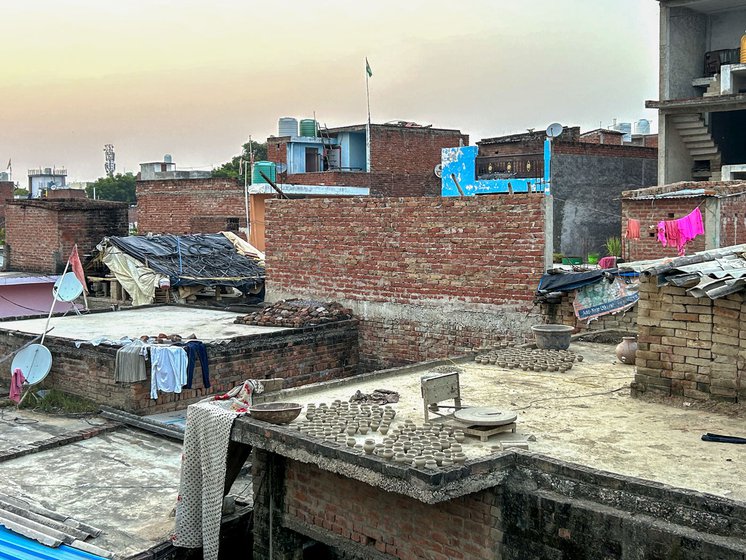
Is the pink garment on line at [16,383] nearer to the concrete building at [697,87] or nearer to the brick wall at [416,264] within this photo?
the brick wall at [416,264]

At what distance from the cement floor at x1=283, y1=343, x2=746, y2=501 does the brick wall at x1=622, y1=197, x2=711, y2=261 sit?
21.4 feet

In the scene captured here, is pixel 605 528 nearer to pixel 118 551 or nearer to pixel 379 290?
pixel 118 551

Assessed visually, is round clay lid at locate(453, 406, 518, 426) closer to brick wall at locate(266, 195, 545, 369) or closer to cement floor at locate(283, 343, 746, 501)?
cement floor at locate(283, 343, 746, 501)

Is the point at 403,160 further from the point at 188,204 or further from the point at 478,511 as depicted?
the point at 478,511

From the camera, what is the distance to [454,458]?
233 inches

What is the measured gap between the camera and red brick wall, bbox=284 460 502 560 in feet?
20.0

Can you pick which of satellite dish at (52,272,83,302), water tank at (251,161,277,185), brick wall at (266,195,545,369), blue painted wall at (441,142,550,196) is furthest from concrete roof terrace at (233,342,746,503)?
water tank at (251,161,277,185)

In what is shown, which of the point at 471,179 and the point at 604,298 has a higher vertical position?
the point at 471,179

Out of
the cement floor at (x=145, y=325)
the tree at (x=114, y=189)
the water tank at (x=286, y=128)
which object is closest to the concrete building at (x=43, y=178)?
the tree at (x=114, y=189)

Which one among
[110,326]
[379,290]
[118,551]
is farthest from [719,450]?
[110,326]

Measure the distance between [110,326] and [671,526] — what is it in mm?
11486

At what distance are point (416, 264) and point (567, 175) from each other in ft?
48.9

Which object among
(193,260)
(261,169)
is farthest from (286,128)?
(193,260)

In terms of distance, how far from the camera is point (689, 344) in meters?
7.72
